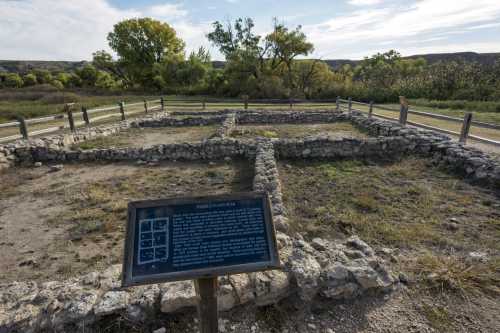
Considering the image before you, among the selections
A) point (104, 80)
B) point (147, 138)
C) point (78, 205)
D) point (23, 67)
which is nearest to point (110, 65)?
point (104, 80)

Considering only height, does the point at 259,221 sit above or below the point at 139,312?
above

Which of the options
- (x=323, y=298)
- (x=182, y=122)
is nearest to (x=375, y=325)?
(x=323, y=298)

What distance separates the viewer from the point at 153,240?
1.96m

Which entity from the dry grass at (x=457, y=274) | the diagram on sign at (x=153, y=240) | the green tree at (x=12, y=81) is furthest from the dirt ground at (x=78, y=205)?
the green tree at (x=12, y=81)

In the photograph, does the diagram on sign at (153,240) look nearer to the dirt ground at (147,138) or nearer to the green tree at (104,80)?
the dirt ground at (147,138)

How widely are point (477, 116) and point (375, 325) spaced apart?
1542 cm

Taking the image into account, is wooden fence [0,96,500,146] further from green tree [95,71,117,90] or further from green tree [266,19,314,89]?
green tree [95,71,117,90]

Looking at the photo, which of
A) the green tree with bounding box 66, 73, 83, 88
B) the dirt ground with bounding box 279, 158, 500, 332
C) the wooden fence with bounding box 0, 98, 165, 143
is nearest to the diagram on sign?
the dirt ground with bounding box 279, 158, 500, 332

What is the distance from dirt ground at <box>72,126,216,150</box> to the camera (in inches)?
398

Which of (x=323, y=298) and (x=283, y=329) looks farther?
(x=323, y=298)

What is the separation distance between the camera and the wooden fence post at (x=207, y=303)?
194 centimetres

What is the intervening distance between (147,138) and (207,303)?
35.2 feet

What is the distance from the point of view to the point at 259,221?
2.14 metres

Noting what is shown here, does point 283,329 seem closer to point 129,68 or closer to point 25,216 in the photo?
point 25,216
